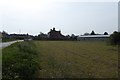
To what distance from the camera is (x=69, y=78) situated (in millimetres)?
10938

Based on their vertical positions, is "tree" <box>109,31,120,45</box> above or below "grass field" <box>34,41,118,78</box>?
above

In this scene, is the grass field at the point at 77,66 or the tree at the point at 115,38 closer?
the grass field at the point at 77,66

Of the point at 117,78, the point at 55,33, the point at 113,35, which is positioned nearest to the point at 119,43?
the point at 113,35

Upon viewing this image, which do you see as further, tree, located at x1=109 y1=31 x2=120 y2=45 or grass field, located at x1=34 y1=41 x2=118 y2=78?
tree, located at x1=109 y1=31 x2=120 y2=45

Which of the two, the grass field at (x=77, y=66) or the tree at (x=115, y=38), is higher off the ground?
the tree at (x=115, y=38)

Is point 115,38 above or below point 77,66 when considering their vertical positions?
above

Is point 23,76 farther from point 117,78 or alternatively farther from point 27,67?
point 117,78

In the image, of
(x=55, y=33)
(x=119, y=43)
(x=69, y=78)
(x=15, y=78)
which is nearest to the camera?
(x=15, y=78)

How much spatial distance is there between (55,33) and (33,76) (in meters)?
146

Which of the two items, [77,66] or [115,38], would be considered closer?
[77,66]

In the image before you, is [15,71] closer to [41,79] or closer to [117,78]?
[41,79]

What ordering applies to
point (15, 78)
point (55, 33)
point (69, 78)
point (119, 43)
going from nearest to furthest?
point (15, 78), point (69, 78), point (119, 43), point (55, 33)

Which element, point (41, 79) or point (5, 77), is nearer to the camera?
point (5, 77)

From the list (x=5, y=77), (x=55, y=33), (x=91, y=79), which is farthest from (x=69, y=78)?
(x=55, y=33)
